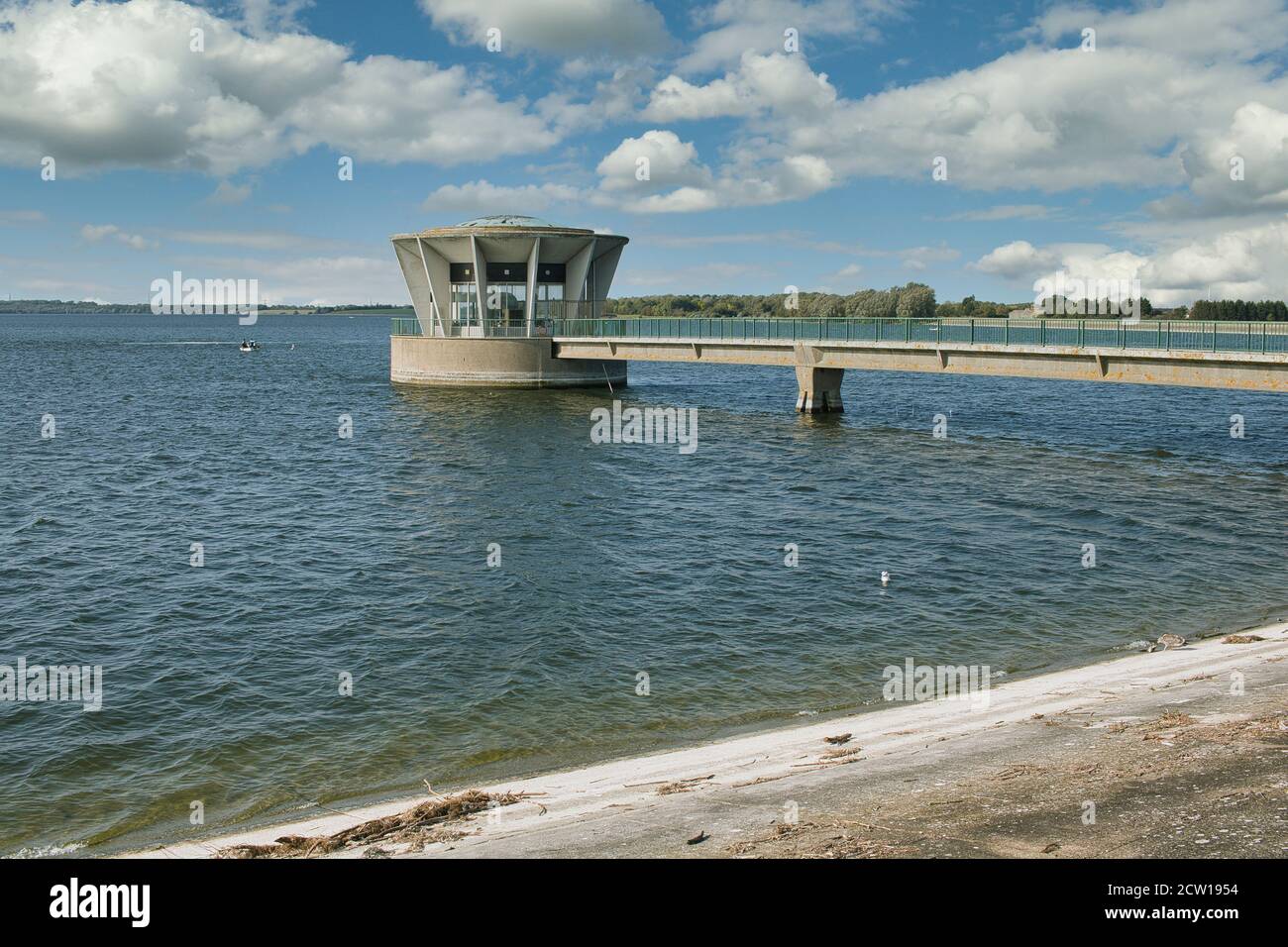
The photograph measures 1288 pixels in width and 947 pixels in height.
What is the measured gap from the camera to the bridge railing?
36781mm

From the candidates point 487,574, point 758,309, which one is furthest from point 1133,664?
point 758,309

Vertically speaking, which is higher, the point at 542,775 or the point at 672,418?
the point at 672,418

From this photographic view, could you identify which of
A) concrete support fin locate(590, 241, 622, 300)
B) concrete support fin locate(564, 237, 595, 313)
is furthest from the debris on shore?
concrete support fin locate(590, 241, 622, 300)

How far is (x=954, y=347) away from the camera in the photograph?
153 feet

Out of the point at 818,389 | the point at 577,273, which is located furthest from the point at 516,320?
the point at 818,389

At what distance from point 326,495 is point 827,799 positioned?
90.8 feet

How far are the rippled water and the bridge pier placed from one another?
6.90 metres

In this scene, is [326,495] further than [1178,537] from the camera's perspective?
Yes

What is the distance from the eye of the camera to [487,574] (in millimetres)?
24391

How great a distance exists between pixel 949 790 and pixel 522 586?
1389 centimetres

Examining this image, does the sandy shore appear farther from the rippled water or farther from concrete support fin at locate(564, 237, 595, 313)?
concrete support fin at locate(564, 237, 595, 313)

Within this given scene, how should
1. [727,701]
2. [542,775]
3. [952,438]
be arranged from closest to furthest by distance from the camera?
[542,775], [727,701], [952,438]

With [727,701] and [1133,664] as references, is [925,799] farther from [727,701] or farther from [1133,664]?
[1133,664]
